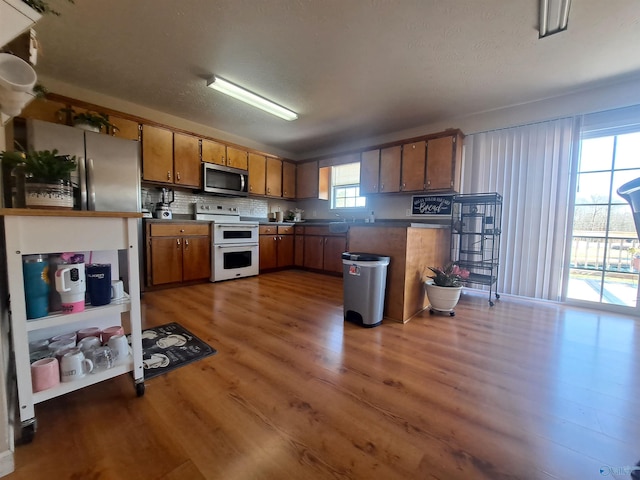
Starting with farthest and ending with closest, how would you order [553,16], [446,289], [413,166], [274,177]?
[274,177] < [413,166] < [446,289] < [553,16]

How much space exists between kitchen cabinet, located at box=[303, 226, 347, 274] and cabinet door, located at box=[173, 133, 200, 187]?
2.09 meters

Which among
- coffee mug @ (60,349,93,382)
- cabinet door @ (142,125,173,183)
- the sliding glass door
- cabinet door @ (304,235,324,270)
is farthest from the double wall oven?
the sliding glass door

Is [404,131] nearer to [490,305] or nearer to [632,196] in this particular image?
[490,305]

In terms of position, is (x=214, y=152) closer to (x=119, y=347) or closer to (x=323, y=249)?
(x=323, y=249)

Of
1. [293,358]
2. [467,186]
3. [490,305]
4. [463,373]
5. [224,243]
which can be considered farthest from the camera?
[224,243]

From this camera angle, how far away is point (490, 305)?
284 centimetres

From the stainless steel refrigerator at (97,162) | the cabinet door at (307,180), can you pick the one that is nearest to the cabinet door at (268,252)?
the cabinet door at (307,180)

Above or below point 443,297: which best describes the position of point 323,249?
above

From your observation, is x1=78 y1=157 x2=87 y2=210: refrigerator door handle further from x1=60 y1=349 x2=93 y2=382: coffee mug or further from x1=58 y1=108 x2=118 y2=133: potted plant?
x1=60 y1=349 x2=93 y2=382: coffee mug

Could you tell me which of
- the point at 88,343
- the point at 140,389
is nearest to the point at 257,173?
the point at 88,343

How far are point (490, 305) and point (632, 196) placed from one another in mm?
2167

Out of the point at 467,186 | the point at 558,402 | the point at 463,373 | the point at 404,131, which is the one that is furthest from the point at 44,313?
the point at 404,131

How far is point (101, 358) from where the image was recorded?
4.01 feet

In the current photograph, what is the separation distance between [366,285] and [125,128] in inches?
133
